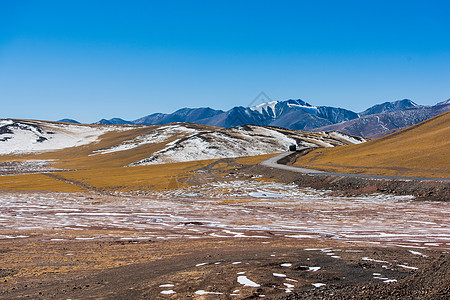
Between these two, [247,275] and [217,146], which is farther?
[217,146]

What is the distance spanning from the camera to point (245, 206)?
1843 inches

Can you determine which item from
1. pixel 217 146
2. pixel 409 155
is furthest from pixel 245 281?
pixel 217 146

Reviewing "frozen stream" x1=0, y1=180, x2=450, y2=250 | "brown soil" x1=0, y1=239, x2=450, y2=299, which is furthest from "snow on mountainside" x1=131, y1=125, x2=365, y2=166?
"brown soil" x1=0, y1=239, x2=450, y2=299

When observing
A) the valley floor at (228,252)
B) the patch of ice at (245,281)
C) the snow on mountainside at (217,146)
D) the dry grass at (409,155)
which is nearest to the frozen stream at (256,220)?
the valley floor at (228,252)

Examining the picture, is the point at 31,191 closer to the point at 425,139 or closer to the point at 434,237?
the point at 434,237

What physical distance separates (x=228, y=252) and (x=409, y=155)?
71685mm

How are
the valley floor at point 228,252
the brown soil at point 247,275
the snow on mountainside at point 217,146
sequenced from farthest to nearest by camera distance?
the snow on mountainside at point 217,146, the valley floor at point 228,252, the brown soil at point 247,275

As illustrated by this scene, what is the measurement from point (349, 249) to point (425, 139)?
90903 mm

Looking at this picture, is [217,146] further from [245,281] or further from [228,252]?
[245,281]

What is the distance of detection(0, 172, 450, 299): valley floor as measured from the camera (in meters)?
13.4

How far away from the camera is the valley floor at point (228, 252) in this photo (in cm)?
1340

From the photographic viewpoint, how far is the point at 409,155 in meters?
79.9

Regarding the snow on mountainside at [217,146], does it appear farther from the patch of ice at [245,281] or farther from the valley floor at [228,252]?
the patch of ice at [245,281]

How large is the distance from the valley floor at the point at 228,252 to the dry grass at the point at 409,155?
23935 mm
